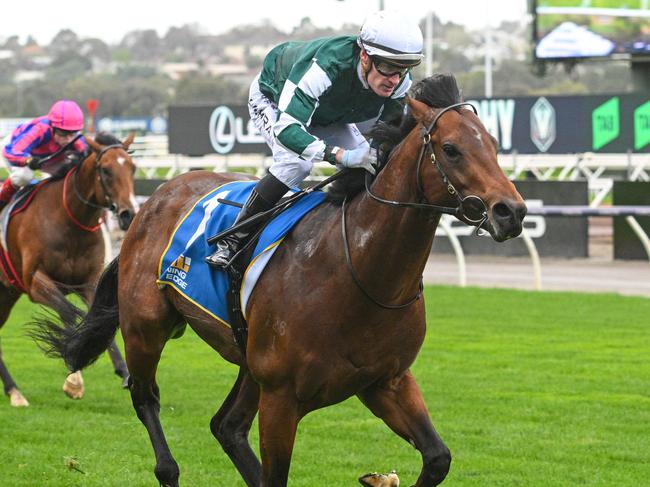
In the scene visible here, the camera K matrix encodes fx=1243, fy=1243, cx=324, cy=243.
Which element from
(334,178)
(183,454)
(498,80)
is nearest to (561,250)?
(183,454)

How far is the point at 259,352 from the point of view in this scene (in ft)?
14.5

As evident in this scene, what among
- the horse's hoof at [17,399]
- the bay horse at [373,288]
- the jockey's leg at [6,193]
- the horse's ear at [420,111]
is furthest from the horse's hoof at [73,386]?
the horse's ear at [420,111]

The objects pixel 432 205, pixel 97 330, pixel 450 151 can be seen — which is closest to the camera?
pixel 450 151

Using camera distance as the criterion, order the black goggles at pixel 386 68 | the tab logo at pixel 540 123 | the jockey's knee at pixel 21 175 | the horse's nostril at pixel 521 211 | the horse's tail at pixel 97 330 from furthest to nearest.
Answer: the tab logo at pixel 540 123, the jockey's knee at pixel 21 175, the horse's tail at pixel 97 330, the black goggles at pixel 386 68, the horse's nostril at pixel 521 211

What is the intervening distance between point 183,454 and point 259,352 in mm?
1832

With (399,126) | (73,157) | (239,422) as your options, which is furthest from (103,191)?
(399,126)

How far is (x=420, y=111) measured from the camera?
4113 mm

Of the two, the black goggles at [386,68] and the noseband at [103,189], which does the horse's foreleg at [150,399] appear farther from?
the noseband at [103,189]

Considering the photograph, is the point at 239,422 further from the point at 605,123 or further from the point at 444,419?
the point at 605,123

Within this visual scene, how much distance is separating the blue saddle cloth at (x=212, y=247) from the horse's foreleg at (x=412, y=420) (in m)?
0.63

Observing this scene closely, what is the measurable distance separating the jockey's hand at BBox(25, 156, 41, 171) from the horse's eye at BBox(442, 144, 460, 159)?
16.8ft

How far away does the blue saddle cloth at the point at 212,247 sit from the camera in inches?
182

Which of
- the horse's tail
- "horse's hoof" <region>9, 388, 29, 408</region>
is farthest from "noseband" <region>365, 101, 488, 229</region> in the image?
"horse's hoof" <region>9, 388, 29, 408</region>

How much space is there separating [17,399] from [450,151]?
14.5 ft
